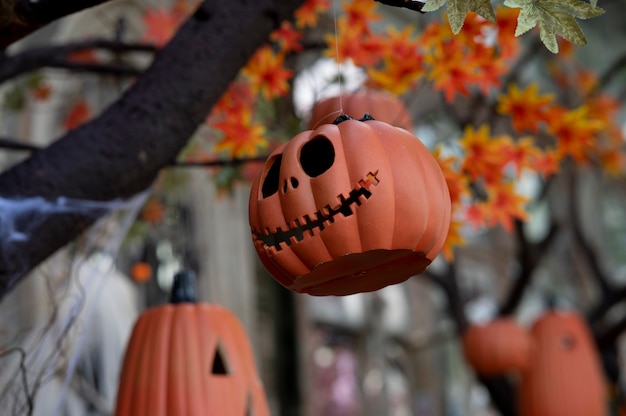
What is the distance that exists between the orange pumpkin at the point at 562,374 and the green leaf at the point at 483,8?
13.0ft

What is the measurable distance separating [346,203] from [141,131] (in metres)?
0.90

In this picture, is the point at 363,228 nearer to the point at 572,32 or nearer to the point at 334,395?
the point at 572,32

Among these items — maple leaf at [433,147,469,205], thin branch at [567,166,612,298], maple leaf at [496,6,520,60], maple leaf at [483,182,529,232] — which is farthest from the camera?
thin branch at [567,166,612,298]

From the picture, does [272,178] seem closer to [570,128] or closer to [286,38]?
[286,38]

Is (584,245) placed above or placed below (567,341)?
above

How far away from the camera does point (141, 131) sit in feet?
8.27

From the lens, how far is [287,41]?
4.12m

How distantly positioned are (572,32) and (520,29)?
0.36 ft

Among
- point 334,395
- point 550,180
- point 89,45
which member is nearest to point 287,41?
point 89,45

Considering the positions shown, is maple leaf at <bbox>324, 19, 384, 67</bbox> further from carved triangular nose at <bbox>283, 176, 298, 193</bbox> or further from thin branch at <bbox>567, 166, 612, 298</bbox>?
thin branch at <bbox>567, 166, 612, 298</bbox>

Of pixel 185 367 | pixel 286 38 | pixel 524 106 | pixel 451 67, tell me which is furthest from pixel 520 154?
pixel 185 367

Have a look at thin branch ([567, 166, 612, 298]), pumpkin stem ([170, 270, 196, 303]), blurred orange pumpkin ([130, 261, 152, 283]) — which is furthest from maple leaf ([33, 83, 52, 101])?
thin branch ([567, 166, 612, 298])

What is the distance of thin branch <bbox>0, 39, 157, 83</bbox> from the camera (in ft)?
10.5

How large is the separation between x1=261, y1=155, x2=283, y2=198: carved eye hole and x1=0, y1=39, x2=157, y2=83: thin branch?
1469 millimetres
